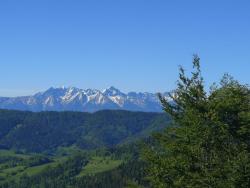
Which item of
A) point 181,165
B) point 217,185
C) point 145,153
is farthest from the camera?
point 145,153

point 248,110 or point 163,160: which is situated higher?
point 248,110

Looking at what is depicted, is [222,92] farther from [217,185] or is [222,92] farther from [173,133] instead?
[217,185]

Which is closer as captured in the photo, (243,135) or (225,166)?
(225,166)

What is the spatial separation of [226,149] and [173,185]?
11.2ft

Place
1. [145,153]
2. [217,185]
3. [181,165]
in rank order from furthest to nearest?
[145,153]
[181,165]
[217,185]

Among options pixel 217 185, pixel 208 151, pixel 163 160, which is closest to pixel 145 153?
pixel 163 160

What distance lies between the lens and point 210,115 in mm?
28969

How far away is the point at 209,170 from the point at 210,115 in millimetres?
2995

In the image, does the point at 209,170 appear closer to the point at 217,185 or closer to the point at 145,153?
Result: the point at 217,185

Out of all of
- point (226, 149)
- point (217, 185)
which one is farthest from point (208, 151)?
point (217, 185)

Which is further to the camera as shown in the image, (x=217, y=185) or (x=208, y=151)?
(x=208, y=151)

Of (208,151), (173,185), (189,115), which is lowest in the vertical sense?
(173,185)

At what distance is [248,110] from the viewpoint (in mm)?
29922

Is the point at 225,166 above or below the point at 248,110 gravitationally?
below
